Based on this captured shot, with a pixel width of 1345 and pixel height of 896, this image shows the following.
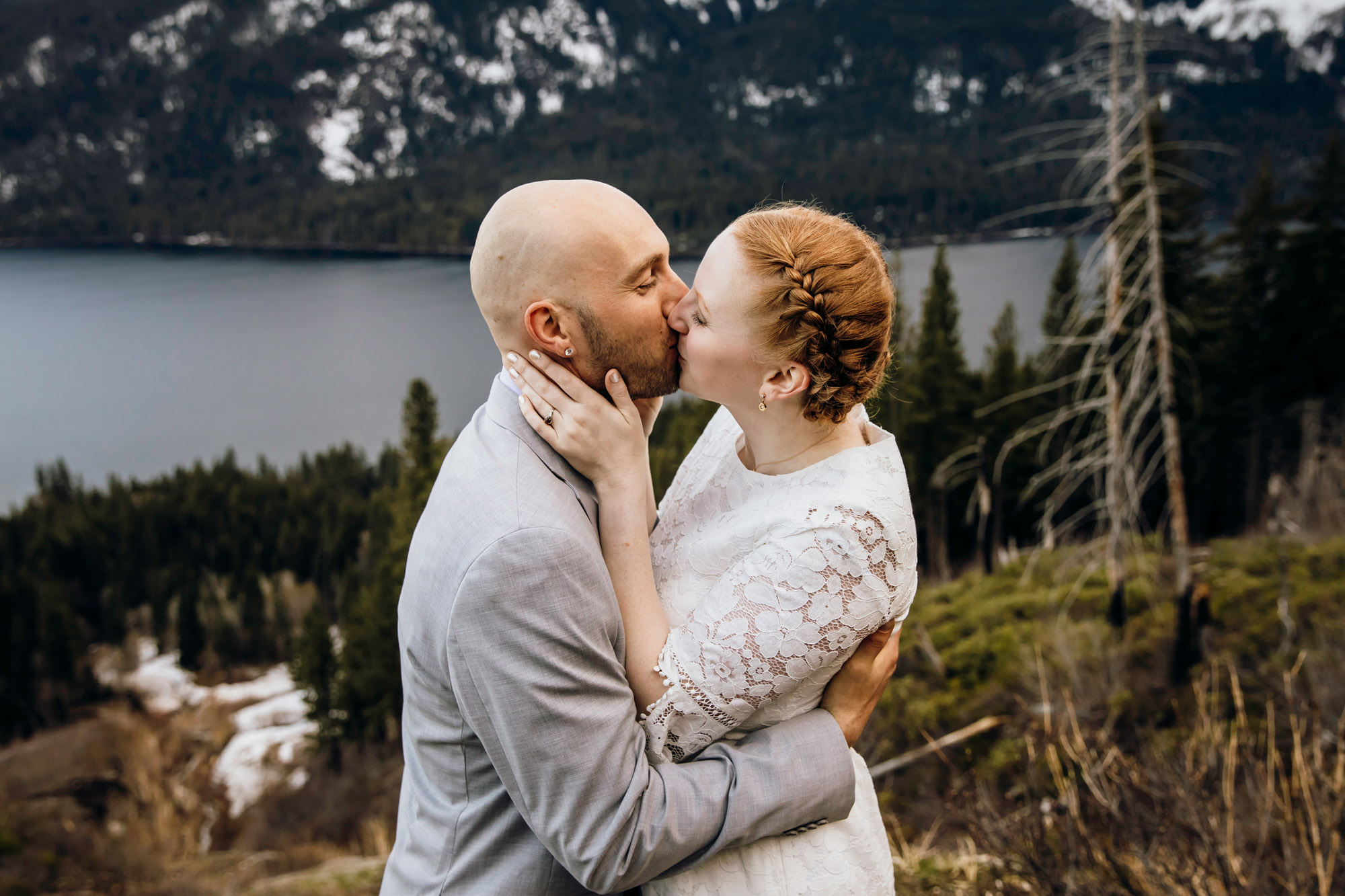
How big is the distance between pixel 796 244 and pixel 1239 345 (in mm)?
28565

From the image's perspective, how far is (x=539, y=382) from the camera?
190 cm

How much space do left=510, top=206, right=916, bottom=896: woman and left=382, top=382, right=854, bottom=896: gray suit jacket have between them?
0.27 feet

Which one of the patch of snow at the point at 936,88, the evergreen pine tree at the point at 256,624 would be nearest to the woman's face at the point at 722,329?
the evergreen pine tree at the point at 256,624

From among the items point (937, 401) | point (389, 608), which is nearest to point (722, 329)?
point (389, 608)

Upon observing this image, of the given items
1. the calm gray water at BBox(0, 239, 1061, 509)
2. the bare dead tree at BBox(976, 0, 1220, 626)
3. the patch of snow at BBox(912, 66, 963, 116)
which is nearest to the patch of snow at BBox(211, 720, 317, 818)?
the calm gray water at BBox(0, 239, 1061, 509)

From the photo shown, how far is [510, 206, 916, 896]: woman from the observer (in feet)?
5.54

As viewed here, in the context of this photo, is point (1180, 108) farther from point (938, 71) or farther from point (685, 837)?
point (685, 837)

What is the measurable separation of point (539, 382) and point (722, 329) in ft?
1.46

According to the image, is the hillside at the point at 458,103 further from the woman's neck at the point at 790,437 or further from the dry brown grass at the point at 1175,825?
the woman's neck at the point at 790,437

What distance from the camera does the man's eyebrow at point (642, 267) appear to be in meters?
1.91

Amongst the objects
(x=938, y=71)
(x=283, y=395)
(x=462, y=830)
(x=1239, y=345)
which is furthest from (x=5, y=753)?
(x=938, y=71)

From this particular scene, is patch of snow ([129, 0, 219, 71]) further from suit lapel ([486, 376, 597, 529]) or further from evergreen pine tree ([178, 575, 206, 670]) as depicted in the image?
suit lapel ([486, 376, 597, 529])

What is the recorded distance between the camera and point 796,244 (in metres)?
1.81

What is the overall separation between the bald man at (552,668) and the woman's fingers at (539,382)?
0.15ft
